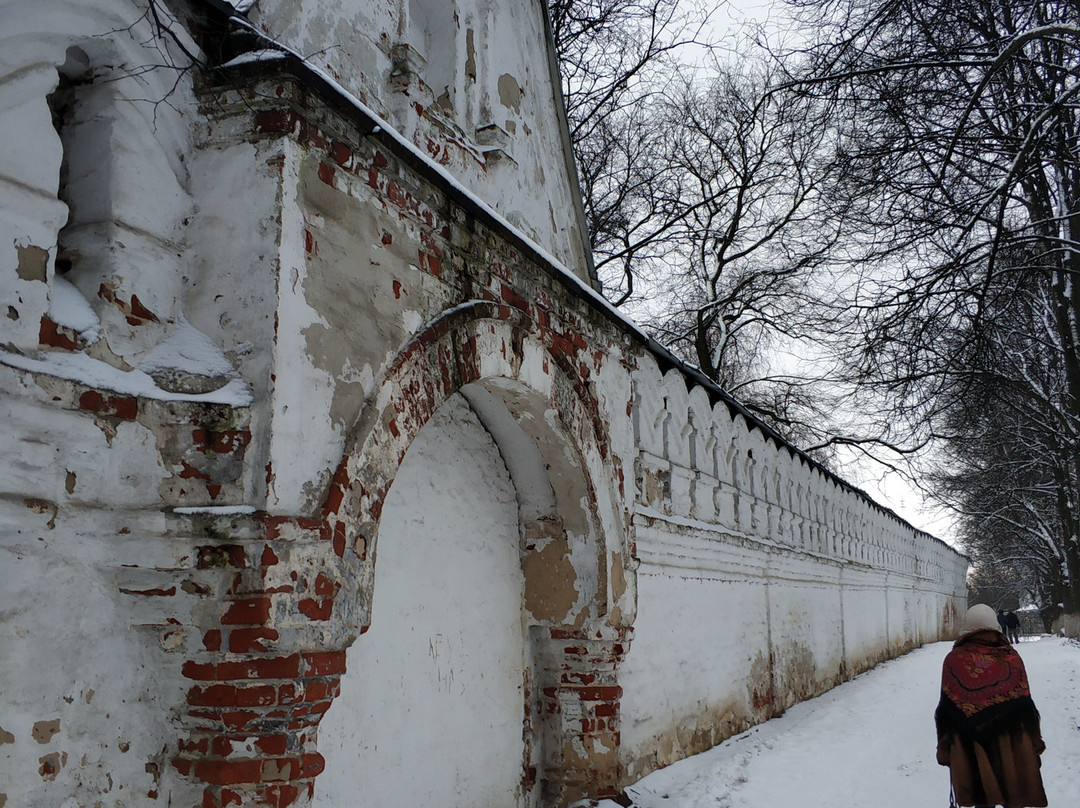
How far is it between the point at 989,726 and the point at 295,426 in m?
4.26

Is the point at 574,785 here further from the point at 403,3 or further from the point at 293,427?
the point at 403,3

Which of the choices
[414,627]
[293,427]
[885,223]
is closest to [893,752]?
[885,223]

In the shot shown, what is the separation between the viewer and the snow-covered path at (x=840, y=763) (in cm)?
635

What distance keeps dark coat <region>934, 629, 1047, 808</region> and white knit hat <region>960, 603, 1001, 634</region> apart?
87 millimetres

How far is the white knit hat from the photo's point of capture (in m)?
5.36

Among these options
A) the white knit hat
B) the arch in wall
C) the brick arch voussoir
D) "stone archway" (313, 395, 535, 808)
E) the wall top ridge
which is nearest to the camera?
the brick arch voussoir

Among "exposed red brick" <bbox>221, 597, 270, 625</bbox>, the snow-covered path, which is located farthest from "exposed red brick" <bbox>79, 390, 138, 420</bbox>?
the snow-covered path

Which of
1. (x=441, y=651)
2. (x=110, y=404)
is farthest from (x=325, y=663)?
(x=441, y=651)

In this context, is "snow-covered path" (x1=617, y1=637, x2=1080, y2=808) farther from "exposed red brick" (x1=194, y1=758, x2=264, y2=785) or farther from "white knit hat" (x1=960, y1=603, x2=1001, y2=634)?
"exposed red brick" (x1=194, y1=758, x2=264, y2=785)

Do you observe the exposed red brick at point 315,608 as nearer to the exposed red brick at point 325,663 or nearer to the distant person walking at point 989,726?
the exposed red brick at point 325,663

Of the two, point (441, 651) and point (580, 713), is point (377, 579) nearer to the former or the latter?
point (441, 651)

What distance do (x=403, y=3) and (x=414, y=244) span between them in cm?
148

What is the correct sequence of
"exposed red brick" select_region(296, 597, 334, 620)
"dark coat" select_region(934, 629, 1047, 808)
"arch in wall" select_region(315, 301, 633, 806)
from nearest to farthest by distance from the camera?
"exposed red brick" select_region(296, 597, 334, 620), "dark coat" select_region(934, 629, 1047, 808), "arch in wall" select_region(315, 301, 633, 806)

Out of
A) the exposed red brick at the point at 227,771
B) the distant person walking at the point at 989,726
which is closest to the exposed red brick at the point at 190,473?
the exposed red brick at the point at 227,771
